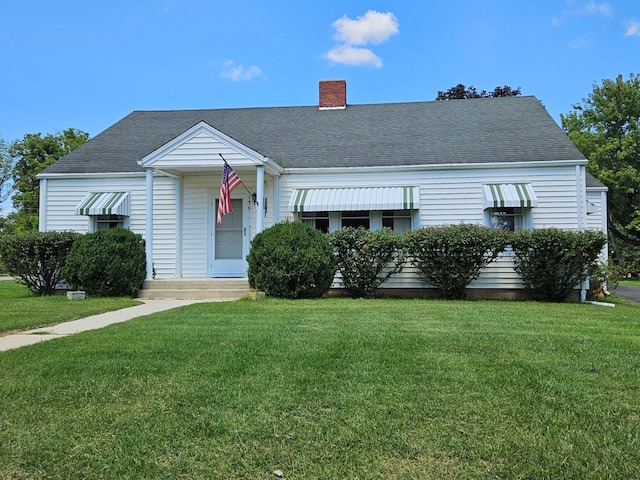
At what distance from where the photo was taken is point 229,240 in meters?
13.8

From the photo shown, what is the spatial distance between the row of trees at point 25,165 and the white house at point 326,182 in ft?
92.5

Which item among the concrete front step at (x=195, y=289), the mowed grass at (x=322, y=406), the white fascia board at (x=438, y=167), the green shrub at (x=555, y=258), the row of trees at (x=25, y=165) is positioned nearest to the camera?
the mowed grass at (x=322, y=406)

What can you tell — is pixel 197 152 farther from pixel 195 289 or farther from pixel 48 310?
pixel 48 310

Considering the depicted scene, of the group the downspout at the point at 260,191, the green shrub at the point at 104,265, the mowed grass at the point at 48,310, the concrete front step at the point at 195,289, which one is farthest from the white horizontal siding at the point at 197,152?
the mowed grass at the point at 48,310

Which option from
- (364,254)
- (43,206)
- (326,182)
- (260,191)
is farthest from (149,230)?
(364,254)

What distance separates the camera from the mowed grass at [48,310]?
23.4 ft

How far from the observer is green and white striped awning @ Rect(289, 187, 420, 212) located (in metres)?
12.4

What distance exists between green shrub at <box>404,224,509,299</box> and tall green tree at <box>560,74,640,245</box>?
835 inches

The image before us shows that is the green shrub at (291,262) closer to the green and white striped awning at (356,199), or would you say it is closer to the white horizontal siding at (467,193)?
the green and white striped awning at (356,199)

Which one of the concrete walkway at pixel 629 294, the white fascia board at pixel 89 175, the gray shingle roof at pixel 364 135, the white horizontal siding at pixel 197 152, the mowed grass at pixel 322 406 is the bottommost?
the concrete walkway at pixel 629 294

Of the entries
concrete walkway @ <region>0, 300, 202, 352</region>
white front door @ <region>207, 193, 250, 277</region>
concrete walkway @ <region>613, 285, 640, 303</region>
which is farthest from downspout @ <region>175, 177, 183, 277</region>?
concrete walkway @ <region>613, 285, 640, 303</region>

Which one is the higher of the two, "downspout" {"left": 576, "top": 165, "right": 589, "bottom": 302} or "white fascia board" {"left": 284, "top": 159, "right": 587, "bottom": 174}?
"white fascia board" {"left": 284, "top": 159, "right": 587, "bottom": 174}

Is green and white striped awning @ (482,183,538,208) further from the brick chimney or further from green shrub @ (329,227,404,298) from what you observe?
the brick chimney

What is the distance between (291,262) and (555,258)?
245 inches
